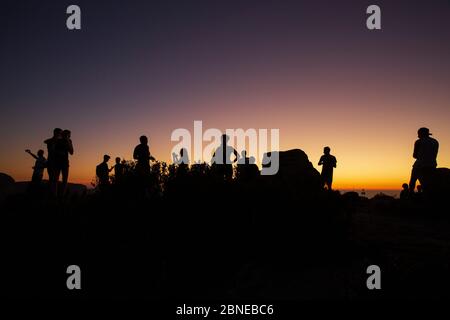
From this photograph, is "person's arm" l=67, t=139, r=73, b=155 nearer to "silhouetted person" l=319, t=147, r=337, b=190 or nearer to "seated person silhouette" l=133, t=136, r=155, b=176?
"seated person silhouette" l=133, t=136, r=155, b=176

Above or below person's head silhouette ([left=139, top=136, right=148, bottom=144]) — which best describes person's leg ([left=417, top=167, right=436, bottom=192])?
below

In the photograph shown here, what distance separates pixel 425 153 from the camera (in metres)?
8.92

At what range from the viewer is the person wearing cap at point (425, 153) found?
29.0ft

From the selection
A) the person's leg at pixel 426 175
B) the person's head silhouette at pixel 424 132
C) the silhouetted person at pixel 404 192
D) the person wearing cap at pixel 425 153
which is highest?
the person's head silhouette at pixel 424 132

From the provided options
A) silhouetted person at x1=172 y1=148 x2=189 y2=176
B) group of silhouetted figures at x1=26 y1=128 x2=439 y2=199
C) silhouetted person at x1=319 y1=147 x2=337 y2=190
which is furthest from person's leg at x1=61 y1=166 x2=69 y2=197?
silhouetted person at x1=319 y1=147 x2=337 y2=190

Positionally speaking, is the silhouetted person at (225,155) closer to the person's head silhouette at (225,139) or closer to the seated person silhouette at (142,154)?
the person's head silhouette at (225,139)

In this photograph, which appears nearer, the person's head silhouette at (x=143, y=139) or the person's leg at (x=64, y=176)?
the person's leg at (x=64, y=176)

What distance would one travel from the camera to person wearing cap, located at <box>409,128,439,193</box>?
8.84 meters

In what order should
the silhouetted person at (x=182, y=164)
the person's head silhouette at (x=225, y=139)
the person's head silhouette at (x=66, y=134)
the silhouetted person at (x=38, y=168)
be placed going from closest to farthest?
the silhouetted person at (x=182, y=164) → the person's head silhouette at (x=66, y=134) → the person's head silhouette at (x=225, y=139) → the silhouetted person at (x=38, y=168)

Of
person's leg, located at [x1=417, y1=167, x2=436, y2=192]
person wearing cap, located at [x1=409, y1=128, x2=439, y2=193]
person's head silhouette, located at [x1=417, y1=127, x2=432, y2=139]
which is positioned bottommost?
person's leg, located at [x1=417, y1=167, x2=436, y2=192]

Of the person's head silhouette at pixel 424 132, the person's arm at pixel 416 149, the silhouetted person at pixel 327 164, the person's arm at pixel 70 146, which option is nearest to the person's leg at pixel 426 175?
the person's arm at pixel 416 149

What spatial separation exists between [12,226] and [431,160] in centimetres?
1031
